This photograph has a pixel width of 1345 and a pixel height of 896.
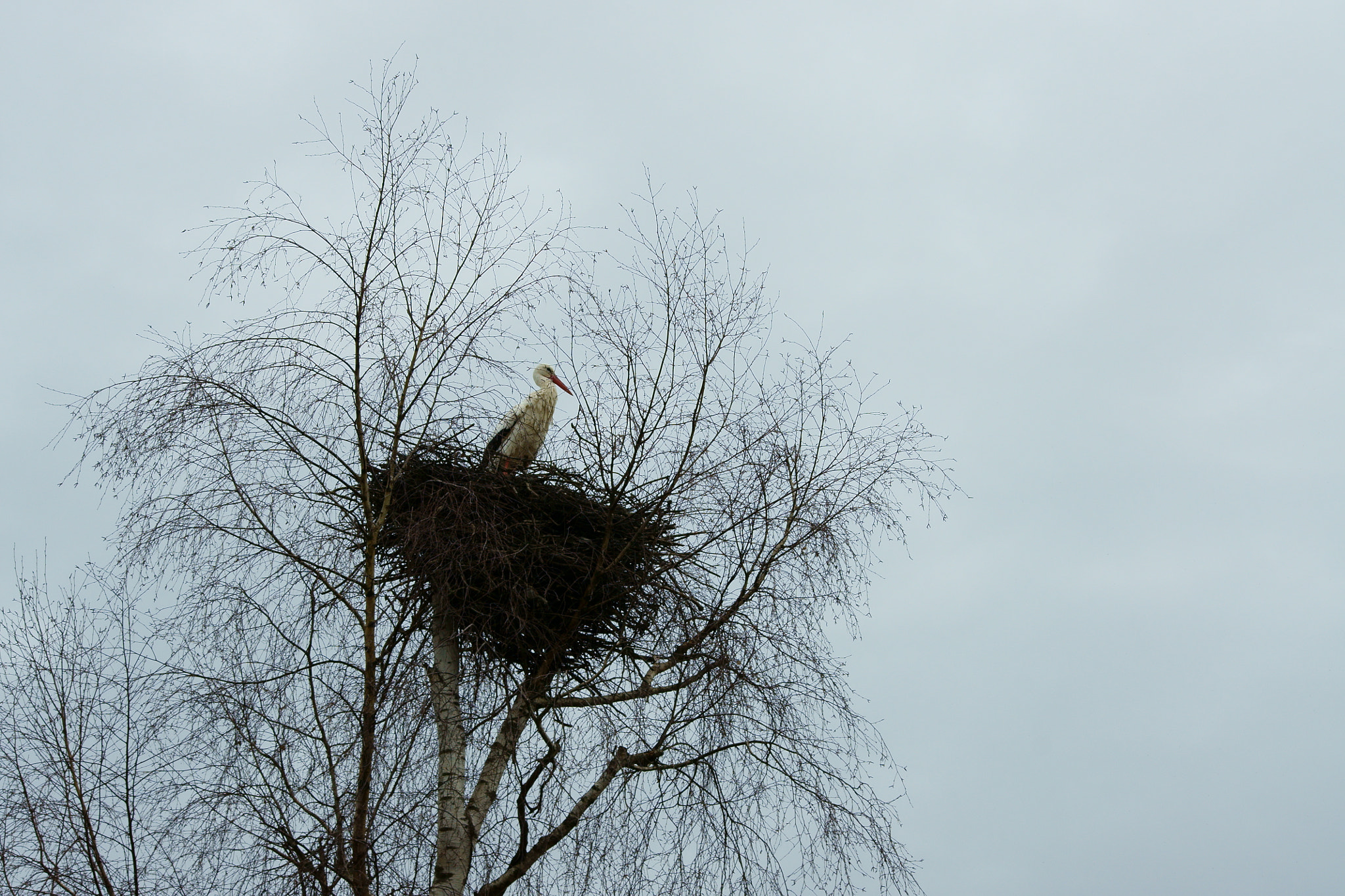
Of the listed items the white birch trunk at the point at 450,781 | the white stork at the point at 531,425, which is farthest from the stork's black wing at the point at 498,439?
the white birch trunk at the point at 450,781

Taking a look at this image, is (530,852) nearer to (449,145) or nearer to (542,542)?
(542,542)

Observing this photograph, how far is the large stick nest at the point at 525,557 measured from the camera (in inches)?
198

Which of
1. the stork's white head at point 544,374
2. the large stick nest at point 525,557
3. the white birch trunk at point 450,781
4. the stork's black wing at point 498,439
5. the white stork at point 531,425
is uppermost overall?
the stork's white head at point 544,374

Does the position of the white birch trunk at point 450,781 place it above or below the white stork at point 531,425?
below

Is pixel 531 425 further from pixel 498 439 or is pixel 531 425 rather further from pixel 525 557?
pixel 525 557

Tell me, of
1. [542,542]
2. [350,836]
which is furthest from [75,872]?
[542,542]

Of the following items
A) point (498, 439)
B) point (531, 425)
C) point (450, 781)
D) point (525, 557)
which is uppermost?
point (531, 425)

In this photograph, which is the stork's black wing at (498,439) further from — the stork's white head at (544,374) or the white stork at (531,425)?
the stork's white head at (544,374)

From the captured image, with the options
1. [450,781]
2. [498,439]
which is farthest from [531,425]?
[450,781]

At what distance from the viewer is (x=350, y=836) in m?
4.46

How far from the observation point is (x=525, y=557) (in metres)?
5.58

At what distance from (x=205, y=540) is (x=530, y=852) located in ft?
6.14

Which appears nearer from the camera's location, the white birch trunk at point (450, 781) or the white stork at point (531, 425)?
the white birch trunk at point (450, 781)

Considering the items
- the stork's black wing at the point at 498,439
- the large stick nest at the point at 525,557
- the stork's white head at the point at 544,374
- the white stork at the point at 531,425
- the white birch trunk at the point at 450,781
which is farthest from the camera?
the stork's white head at the point at 544,374
